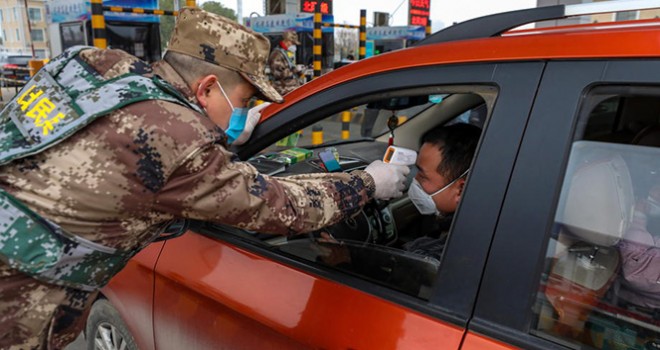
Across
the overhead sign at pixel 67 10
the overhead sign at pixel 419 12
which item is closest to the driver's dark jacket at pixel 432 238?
the overhead sign at pixel 67 10

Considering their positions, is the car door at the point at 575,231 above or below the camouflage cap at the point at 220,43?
below

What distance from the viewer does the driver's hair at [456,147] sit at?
1729mm

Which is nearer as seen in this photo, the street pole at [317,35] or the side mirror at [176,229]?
the side mirror at [176,229]

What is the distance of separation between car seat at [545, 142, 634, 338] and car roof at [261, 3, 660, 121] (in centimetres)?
20

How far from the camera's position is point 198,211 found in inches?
46.2

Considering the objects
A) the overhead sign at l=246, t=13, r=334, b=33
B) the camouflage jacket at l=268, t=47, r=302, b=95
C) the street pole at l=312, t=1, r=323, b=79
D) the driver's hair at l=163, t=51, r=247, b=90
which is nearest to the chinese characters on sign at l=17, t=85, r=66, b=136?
the driver's hair at l=163, t=51, r=247, b=90

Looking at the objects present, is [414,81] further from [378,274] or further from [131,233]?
[131,233]

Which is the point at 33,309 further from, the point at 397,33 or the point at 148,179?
the point at 397,33

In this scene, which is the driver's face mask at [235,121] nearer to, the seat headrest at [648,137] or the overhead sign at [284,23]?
the seat headrest at [648,137]

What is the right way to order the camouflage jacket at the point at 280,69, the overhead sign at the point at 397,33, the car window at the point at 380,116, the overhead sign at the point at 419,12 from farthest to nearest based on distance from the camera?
the overhead sign at the point at 397,33, the overhead sign at the point at 419,12, the camouflage jacket at the point at 280,69, the car window at the point at 380,116

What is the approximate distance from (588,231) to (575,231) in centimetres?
4

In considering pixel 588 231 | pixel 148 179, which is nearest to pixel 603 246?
pixel 588 231

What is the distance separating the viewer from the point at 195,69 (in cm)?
134

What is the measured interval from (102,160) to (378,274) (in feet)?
2.39
